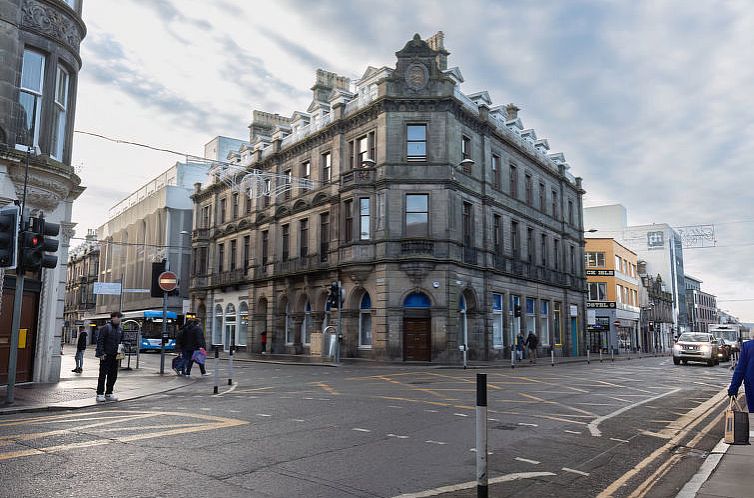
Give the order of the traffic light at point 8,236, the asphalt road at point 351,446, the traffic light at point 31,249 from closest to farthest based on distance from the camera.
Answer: the asphalt road at point 351,446, the traffic light at point 8,236, the traffic light at point 31,249

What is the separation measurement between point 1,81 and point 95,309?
7513cm

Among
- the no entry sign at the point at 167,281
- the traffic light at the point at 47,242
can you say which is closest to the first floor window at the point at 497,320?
the no entry sign at the point at 167,281

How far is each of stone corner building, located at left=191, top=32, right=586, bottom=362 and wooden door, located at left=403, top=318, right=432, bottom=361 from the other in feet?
0.25

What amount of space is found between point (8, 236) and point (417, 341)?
22.3m

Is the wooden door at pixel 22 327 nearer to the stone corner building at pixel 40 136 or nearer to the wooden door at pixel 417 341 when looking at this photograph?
the stone corner building at pixel 40 136

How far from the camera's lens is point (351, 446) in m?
7.69

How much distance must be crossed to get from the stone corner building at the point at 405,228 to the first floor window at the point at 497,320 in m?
0.10

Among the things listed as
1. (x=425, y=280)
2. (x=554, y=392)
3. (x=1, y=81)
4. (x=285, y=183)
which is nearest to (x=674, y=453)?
(x=554, y=392)

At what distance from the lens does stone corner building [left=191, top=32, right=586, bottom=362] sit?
102ft

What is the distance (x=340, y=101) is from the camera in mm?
35938

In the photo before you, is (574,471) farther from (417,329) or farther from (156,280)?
(417,329)

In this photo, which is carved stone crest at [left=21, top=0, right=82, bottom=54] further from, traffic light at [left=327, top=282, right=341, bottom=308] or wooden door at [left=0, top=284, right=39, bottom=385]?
traffic light at [left=327, top=282, right=341, bottom=308]

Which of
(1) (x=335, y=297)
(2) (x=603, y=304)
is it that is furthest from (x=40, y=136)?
(2) (x=603, y=304)

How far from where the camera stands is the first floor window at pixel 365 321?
32406 mm
